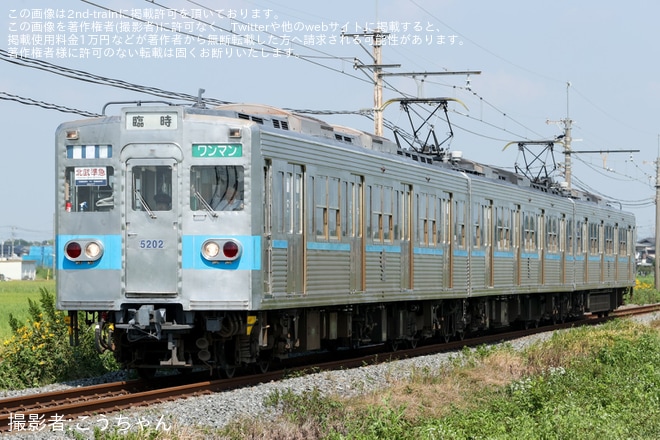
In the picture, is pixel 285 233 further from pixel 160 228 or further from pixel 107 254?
pixel 107 254

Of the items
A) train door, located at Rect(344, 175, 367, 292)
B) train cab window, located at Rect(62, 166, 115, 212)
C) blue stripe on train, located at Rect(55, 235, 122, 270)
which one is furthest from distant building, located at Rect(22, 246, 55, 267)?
blue stripe on train, located at Rect(55, 235, 122, 270)

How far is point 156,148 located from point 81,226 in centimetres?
130

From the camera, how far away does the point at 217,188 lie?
46.6 ft

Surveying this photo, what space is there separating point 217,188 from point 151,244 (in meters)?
1.02

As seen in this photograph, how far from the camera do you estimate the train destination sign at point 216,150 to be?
1413 centimetres

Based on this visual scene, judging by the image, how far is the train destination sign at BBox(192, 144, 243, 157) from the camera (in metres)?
14.1

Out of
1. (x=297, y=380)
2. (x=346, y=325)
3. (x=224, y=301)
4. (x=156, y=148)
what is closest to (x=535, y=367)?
(x=346, y=325)

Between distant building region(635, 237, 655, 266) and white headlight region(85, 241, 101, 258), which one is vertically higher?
white headlight region(85, 241, 101, 258)

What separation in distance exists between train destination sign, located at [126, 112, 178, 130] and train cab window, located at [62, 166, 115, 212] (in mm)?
599

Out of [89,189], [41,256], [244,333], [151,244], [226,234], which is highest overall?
[89,189]

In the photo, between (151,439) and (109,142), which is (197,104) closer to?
(109,142)

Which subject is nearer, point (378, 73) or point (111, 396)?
point (111, 396)

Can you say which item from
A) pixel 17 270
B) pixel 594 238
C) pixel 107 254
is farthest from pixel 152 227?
pixel 17 270

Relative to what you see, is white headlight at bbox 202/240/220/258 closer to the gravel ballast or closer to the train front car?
the train front car
